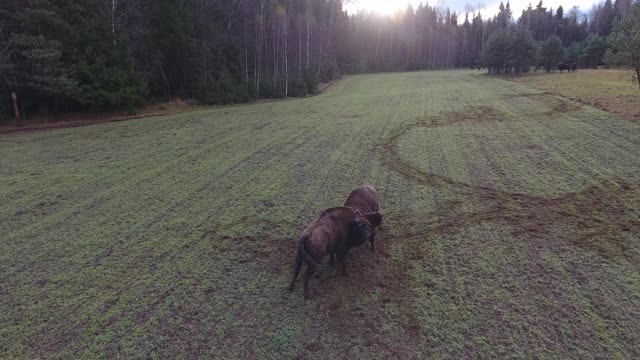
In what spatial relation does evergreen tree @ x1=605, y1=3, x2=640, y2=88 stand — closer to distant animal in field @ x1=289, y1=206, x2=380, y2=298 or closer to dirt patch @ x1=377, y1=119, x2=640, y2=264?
dirt patch @ x1=377, y1=119, x2=640, y2=264

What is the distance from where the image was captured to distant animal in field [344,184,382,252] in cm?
701

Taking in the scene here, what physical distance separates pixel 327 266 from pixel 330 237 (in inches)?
33.6

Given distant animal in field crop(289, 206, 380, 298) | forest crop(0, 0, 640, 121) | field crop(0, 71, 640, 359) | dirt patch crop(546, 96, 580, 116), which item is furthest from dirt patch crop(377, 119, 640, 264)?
forest crop(0, 0, 640, 121)

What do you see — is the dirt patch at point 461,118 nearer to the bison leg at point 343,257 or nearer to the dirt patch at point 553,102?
the dirt patch at point 553,102

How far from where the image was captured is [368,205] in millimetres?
7465

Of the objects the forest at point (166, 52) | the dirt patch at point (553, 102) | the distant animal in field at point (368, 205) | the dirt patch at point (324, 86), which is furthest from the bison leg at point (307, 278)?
the dirt patch at point (324, 86)

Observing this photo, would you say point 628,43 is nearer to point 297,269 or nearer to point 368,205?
point 368,205

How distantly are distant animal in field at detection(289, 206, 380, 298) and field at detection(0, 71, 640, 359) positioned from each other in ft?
1.37

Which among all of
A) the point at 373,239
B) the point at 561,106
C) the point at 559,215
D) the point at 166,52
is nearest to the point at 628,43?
the point at 561,106

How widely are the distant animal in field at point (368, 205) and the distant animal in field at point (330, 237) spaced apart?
32 centimetres

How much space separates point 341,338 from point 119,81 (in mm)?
23433

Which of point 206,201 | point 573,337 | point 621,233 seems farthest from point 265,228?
point 621,233

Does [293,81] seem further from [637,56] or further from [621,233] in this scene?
[621,233]

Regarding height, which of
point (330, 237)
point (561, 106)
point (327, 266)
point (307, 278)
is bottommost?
point (327, 266)
